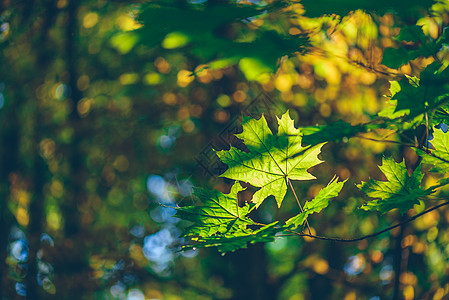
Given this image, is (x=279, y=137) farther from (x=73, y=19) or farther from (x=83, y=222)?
(x=73, y=19)

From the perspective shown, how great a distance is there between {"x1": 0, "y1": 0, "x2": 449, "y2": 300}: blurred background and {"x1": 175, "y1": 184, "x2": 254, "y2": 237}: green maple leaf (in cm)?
139

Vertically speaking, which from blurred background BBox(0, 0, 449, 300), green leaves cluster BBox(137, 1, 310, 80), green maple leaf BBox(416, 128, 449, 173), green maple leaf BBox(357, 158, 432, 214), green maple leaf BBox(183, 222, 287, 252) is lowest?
blurred background BBox(0, 0, 449, 300)

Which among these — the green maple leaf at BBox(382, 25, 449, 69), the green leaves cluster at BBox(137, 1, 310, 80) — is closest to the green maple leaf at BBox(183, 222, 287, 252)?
the green leaves cluster at BBox(137, 1, 310, 80)

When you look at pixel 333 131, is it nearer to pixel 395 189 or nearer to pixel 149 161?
pixel 395 189

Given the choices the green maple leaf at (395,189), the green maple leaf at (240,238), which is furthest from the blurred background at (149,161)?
the green maple leaf at (240,238)

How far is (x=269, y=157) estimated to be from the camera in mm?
901

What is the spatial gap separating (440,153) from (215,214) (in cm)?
62

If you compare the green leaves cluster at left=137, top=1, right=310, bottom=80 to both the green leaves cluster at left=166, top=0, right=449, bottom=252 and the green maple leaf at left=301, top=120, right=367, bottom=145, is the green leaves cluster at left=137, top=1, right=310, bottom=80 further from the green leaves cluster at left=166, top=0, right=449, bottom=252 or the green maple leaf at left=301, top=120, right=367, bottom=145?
the green maple leaf at left=301, top=120, right=367, bottom=145

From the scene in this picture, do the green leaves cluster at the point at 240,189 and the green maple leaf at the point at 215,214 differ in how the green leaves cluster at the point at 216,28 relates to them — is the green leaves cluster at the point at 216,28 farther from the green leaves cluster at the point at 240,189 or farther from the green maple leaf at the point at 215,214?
the green maple leaf at the point at 215,214

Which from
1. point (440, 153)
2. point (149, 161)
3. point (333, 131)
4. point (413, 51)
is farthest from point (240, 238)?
point (149, 161)

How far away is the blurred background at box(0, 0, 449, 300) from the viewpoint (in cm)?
289

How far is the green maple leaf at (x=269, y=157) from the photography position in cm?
88

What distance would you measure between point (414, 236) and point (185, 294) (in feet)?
9.60

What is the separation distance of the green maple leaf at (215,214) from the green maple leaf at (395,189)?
34 centimetres
